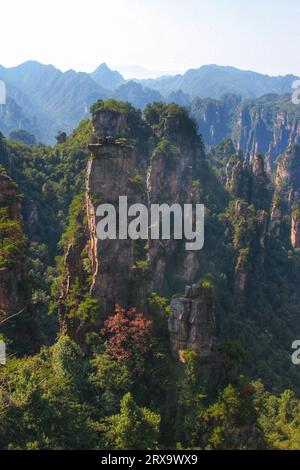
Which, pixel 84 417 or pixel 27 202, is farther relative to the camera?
pixel 27 202

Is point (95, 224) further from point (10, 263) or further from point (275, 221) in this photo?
point (275, 221)

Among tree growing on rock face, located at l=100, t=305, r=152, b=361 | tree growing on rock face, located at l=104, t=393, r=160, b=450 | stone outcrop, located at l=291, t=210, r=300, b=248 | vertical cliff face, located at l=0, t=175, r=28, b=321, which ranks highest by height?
stone outcrop, located at l=291, t=210, r=300, b=248

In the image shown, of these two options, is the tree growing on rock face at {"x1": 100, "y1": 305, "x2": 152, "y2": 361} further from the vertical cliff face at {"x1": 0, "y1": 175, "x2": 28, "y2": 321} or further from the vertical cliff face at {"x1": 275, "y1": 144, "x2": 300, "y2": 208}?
the vertical cliff face at {"x1": 275, "y1": 144, "x2": 300, "y2": 208}

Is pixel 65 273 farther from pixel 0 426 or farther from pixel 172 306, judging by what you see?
pixel 0 426

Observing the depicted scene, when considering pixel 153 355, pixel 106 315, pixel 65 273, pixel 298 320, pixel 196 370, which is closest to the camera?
pixel 196 370

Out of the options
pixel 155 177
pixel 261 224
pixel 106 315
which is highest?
pixel 155 177

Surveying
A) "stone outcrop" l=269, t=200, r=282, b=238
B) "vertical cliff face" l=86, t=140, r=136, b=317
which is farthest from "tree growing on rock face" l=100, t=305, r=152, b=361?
"stone outcrop" l=269, t=200, r=282, b=238
